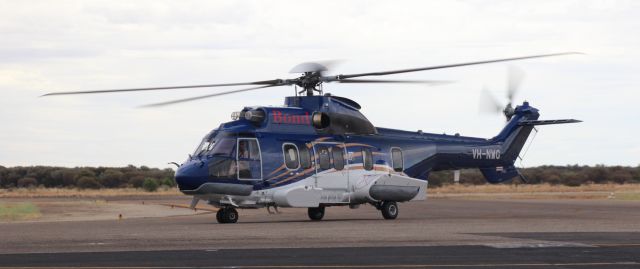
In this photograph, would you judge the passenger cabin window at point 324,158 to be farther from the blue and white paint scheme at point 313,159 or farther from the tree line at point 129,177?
the tree line at point 129,177

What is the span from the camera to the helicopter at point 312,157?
3125 cm

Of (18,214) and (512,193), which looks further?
(512,193)

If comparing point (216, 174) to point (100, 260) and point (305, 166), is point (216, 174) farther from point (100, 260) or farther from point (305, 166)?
point (100, 260)

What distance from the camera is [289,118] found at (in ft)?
108

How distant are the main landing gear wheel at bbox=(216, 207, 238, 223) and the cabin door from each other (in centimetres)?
296

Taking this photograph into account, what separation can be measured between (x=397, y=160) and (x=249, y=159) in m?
6.23

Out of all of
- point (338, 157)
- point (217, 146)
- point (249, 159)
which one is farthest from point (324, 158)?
point (217, 146)

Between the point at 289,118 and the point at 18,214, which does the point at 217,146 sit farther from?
the point at 18,214

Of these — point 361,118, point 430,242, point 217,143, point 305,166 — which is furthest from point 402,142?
point 430,242

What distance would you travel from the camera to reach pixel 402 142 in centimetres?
3619

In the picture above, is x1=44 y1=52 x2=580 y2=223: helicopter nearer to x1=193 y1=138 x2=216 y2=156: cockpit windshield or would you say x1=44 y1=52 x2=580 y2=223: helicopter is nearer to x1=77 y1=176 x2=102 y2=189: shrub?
x1=193 y1=138 x2=216 y2=156: cockpit windshield

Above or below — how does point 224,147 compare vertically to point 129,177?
below

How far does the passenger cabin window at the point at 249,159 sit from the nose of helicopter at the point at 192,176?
4.24ft

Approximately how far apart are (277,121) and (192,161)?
10.0ft
